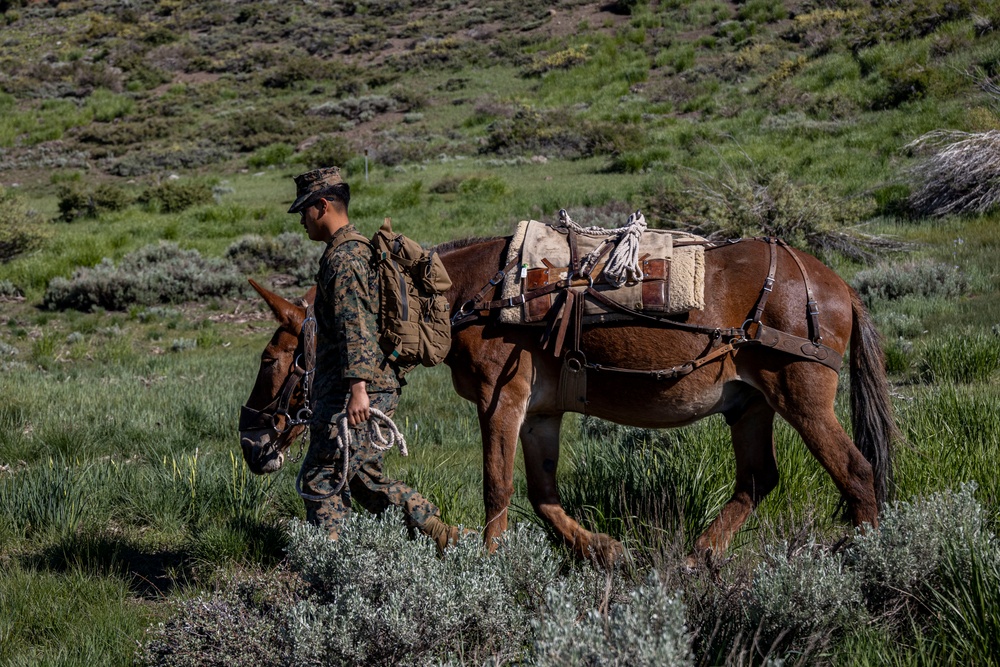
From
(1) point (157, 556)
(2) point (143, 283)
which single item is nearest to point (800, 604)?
(1) point (157, 556)

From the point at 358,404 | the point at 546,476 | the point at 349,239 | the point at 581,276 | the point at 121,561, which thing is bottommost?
the point at 121,561

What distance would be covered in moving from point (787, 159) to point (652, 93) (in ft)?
33.8

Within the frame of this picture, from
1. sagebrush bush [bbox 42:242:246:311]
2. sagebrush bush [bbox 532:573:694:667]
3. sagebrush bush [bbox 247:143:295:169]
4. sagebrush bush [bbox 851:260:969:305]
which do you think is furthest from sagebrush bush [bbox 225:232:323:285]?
sagebrush bush [bbox 532:573:694:667]

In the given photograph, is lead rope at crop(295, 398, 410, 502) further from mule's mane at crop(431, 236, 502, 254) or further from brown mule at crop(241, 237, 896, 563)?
mule's mane at crop(431, 236, 502, 254)

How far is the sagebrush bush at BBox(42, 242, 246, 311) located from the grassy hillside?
0.07m

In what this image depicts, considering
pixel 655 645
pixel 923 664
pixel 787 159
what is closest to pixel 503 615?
pixel 655 645

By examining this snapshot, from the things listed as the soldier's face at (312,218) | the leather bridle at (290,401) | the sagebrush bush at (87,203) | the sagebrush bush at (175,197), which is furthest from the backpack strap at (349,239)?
the sagebrush bush at (87,203)

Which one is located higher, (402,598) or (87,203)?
(402,598)

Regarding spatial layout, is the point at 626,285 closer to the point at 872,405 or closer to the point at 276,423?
the point at 872,405

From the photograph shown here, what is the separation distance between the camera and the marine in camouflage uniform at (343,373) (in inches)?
164

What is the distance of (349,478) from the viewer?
4.40 meters

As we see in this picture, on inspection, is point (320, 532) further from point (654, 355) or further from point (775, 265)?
point (775, 265)

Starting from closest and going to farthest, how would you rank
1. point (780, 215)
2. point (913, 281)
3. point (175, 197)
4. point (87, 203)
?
1. point (913, 281)
2. point (780, 215)
3. point (87, 203)
4. point (175, 197)

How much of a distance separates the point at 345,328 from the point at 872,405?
9.32 feet
